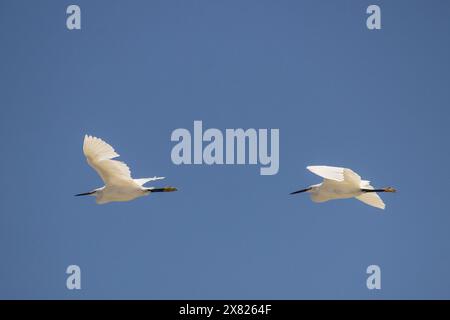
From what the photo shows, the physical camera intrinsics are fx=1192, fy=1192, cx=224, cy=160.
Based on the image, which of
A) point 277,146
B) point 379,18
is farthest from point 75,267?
point 379,18

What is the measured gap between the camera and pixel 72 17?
1506cm

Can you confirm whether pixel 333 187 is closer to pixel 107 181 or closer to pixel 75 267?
pixel 107 181

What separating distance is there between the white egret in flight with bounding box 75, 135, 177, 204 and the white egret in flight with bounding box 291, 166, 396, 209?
5.75 ft

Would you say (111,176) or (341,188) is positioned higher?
(111,176)

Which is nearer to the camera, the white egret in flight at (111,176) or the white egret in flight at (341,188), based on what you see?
the white egret in flight at (111,176)

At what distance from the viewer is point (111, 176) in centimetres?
1348

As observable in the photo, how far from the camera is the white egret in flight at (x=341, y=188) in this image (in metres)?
13.5

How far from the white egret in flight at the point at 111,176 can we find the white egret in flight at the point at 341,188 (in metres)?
1.75

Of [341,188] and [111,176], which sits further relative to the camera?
[341,188]

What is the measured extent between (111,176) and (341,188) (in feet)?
8.81

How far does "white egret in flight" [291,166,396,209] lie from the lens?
531 inches

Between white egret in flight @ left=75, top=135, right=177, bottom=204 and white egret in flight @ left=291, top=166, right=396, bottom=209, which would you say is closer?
white egret in flight @ left=75, top=135, right=177, bottom=204

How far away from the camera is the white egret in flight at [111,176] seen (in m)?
13.0
